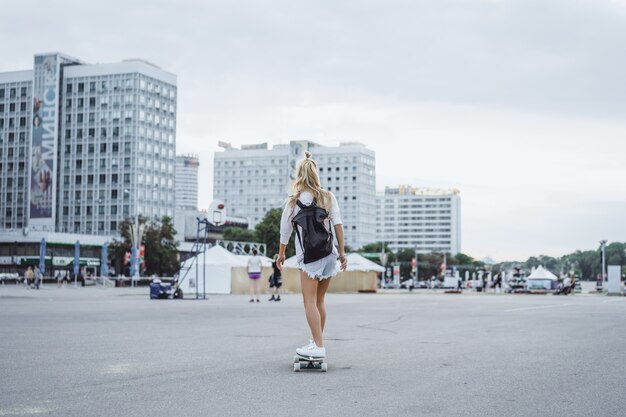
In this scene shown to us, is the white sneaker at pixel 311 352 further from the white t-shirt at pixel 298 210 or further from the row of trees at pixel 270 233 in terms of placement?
the row of trees at pixel 270 233

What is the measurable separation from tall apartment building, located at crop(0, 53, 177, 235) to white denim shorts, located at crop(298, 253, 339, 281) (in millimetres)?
132670

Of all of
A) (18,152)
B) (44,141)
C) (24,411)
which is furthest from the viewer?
(18,152)

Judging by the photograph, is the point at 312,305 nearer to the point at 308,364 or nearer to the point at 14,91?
the point at 308,364

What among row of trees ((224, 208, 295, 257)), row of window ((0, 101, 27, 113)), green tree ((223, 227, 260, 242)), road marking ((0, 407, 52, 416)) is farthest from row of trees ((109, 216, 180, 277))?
road marking ((0, 407, 52, 416))

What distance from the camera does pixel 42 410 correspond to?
4641 millimetres

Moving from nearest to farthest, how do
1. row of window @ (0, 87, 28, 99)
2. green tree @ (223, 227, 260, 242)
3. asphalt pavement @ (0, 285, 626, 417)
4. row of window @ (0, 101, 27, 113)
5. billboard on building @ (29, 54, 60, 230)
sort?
asphalt pavement @ (0, 285, 626, 417)
green tree @ (223, 227, 260, 242)
billboard on building @ (29, 54, 60, 230)
row of window @ (0, 87, 28, 99)
row of window @ (0, 101, 27, 113)

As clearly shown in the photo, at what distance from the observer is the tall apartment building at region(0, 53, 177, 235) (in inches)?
5335

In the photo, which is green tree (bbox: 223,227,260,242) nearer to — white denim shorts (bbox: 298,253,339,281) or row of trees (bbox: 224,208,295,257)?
row of trees (bbox: 224,208,295,257)

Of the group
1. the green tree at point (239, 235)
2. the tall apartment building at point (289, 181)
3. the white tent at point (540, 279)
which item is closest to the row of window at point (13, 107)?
the green tree at point (239, 235)

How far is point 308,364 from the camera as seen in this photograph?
6.71m

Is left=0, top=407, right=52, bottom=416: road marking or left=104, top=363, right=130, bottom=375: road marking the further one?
left=104, top=363, right=130, bottom=375: road marking

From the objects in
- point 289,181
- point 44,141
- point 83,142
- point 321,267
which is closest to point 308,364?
point 321,267

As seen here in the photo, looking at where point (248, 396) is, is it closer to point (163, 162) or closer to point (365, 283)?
point (365, 283)

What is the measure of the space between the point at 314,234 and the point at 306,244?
4.9 inches
